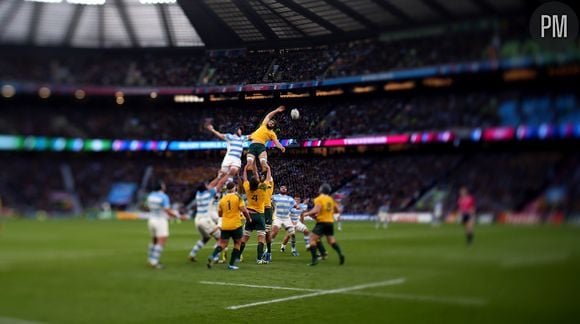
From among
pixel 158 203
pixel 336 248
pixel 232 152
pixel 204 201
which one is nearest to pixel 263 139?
pixel 232 152

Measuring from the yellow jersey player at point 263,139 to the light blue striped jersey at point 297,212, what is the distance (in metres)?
0.30

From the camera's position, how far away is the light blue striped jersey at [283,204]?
2.98m

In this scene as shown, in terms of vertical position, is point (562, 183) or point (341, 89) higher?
point (341, 89)

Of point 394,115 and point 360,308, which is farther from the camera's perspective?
point 360,308

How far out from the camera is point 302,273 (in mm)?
4137

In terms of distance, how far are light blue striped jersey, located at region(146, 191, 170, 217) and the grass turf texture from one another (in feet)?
0.74

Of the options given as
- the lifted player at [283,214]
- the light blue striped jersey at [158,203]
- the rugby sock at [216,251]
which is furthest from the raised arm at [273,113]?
the light blue striped jersey at [158,203]

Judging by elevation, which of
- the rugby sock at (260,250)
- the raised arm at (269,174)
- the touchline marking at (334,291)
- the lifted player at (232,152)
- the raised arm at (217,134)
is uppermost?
the raised arm at (217,134)

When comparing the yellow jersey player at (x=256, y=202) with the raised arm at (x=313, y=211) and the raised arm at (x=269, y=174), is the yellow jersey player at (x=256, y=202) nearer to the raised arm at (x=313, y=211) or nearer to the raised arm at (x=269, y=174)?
the raised arm at (x=269, y=174)

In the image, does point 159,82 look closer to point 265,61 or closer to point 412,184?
point 265,61

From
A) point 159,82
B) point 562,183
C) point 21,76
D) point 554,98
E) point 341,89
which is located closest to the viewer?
point 562,183

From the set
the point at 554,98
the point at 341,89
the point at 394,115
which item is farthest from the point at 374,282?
the point at 554,98

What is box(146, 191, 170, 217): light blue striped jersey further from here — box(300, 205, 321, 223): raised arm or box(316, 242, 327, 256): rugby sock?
box(300, 205, 321, 223): raised arm

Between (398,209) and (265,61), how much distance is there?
171 cm
